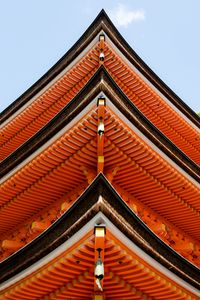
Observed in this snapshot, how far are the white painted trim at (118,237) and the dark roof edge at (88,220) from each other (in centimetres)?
5

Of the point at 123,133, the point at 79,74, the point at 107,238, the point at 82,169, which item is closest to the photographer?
the point at 107,238

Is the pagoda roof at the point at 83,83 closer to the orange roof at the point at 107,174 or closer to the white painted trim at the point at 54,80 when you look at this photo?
the white painted trim at the point at 54,80

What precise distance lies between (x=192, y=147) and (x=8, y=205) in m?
7.47

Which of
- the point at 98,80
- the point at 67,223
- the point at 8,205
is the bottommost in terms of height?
the point at 67,223

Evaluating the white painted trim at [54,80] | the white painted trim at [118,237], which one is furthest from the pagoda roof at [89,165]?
the white painted trim at [54,80]

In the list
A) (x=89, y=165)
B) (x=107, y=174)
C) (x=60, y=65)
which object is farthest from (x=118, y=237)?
(x=60, y=65)

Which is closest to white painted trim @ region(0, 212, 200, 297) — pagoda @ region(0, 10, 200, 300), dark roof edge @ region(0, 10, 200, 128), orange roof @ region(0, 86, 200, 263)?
pagoda @ region(0, 10, 200, 300)

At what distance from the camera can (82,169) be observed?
822cm

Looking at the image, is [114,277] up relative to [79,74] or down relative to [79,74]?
down

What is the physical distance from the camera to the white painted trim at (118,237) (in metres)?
5.15

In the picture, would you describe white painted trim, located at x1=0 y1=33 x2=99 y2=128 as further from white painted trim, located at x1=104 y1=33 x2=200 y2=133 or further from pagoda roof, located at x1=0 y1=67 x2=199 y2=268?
pagoda roof, located at x1=0 y1=67 x2=199 y2=268

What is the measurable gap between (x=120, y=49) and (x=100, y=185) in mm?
7435

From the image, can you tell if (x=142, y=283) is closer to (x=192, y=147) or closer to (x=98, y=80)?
(x=98, y=80)

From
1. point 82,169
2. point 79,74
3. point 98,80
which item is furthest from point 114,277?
point 79,74
